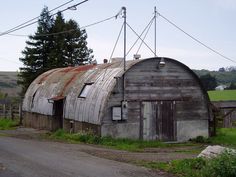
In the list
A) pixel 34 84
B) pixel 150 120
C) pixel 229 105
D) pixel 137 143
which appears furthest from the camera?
pixel 229 105

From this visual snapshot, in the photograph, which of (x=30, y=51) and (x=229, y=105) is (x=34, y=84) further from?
(x=30, y=51)

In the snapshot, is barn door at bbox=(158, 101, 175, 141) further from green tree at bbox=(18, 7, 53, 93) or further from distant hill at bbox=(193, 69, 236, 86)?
distant hill at bbox=(193, 69, 236, 86)

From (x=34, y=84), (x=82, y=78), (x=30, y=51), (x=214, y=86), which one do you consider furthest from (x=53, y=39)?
(x=214, y=86)

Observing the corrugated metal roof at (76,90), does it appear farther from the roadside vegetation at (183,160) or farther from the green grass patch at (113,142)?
the roadside vegetation at (183,160)

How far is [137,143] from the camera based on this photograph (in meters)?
21.6

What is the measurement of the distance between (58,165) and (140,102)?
10462 millimetres

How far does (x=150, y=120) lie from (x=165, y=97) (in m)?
1.58

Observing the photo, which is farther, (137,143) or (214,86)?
(214,86)

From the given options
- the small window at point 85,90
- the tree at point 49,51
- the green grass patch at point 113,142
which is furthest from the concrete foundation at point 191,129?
the tree at point 49,51

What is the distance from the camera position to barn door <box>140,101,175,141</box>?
23.0 m

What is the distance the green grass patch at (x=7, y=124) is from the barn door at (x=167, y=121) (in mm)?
12420

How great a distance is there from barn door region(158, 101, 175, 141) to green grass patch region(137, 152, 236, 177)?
360 inches

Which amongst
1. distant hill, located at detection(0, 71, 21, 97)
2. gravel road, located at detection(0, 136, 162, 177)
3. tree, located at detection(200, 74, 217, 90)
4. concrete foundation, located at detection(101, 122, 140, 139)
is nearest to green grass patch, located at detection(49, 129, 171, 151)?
concrete foundation, located at detection(101, 122, 140, 139)

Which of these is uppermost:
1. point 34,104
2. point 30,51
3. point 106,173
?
point 30,51
